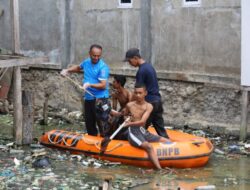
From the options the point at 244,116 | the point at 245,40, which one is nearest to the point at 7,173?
the point at 244,116

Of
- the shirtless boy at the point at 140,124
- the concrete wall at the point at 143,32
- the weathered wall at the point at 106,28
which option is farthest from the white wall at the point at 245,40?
the weathered wall at the point at 106,28

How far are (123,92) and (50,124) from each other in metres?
3.49

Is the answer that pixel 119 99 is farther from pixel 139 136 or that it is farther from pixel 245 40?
pixel 245 40

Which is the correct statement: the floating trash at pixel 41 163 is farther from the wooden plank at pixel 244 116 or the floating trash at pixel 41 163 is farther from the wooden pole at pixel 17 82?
the wooden plank at pixel 244 116

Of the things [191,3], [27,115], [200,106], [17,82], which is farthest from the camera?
[200,106]

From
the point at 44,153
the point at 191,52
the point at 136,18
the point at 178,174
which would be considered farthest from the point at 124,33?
the point at 178,174

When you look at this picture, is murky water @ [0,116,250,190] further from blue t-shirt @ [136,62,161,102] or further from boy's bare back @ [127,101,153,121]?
blue t-shirt @ [136,62,161,102]

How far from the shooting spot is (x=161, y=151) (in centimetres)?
973

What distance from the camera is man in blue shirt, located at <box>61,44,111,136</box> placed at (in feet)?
34.2

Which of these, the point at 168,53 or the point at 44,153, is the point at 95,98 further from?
the point at 168,53

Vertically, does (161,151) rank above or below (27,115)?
below

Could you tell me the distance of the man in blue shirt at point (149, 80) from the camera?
9961mm

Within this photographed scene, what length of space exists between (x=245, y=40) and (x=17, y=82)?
408 cm

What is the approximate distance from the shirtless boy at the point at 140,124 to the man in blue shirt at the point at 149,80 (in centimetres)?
21
